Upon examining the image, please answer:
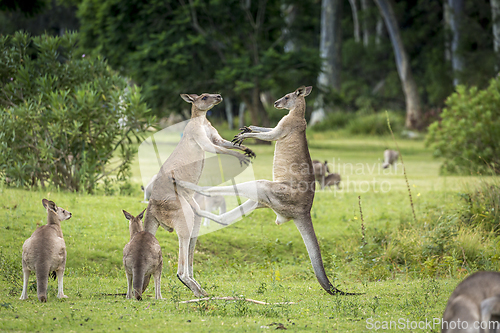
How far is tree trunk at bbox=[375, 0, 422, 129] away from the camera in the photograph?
1287 inches

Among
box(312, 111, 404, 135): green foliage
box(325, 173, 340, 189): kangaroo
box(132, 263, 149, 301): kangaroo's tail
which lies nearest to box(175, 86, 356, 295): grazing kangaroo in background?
box(132, 263, 149, 301): kangaroo's tail

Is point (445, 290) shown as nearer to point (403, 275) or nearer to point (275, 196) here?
point (403, 275)

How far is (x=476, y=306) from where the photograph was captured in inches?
161

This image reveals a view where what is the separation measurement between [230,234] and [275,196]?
4502 millimetres

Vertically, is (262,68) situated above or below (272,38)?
below

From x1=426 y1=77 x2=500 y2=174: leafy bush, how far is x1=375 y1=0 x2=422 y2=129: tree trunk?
1623 cm

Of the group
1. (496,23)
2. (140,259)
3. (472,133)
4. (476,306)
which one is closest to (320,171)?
(472,133)

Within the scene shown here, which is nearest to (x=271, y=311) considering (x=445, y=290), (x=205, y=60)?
(x=445, y=290)

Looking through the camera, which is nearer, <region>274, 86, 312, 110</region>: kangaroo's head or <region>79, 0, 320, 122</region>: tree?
<region>274, 86, 312, 110</region>: kangaroo's head

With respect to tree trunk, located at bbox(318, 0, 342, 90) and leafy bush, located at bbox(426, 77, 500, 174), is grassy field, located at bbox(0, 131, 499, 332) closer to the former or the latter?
leafy bush, located at bbox(426, 77, 500, 174)

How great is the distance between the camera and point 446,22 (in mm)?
36594

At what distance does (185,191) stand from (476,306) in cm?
339

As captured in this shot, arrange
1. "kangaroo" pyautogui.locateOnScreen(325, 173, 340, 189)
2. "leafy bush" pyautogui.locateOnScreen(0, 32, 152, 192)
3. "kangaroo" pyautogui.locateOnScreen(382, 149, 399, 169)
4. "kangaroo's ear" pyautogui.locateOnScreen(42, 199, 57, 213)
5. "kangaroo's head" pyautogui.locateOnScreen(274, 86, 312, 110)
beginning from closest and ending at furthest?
"kangaroo's ear" pyautogui.locateOnScreen(42, 199, 57, 213) < "kangaroo's head" pyautogui.locateOnScreen(274, 86, 312, 110) < "leafy bush" pyautogui.locateOnScreen(0, 32, 152, 192) < "kangaroo" pyautogui.locateOnScreen(325, 173, 340, 189) < "kangaroo" pyautogui.locateOnScreen(382, 149, 399, 169)

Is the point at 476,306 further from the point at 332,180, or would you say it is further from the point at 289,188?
the point at 332,180
